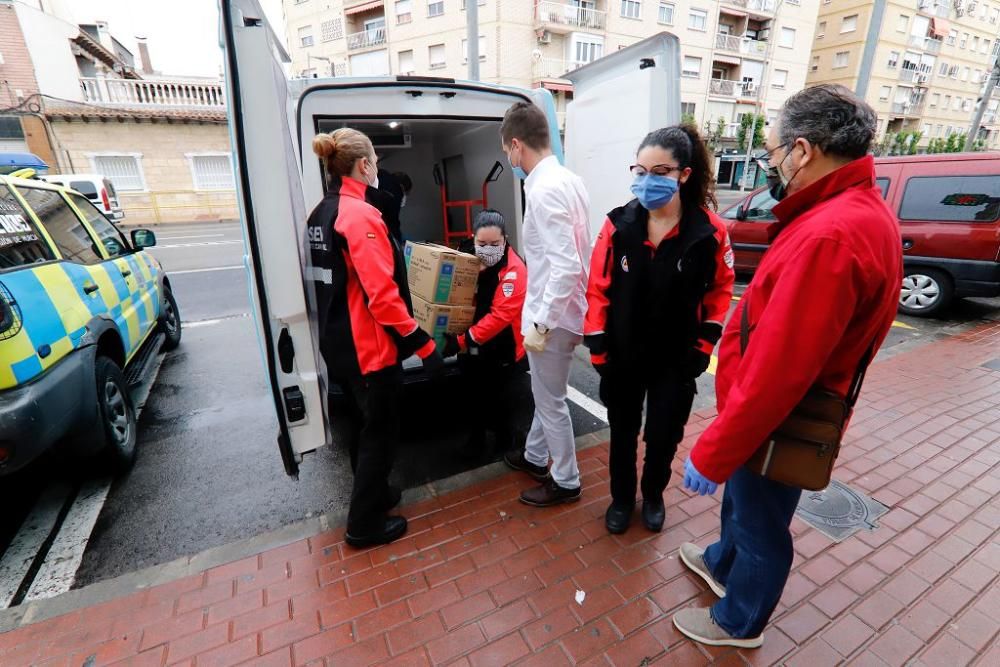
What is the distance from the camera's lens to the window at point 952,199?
17.8 ft

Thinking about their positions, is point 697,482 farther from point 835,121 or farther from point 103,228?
point 103,228

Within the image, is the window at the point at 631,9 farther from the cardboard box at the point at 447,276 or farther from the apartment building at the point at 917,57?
the cardboard box at the point at 447,276

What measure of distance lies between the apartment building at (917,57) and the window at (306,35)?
3611cm

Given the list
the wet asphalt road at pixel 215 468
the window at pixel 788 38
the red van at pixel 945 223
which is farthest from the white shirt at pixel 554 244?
the window at pixel 788 38

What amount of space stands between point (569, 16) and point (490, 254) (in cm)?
2863

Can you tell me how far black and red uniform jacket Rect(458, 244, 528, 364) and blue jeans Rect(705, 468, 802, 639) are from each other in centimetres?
146

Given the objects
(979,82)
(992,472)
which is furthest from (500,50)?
(979,82)

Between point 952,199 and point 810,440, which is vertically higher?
point 952,199

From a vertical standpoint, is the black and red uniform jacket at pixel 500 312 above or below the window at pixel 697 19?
below

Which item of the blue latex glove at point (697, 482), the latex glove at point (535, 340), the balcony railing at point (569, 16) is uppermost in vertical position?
the balcony railing at point (569, 16)

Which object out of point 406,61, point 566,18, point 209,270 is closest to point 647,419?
point 209,270

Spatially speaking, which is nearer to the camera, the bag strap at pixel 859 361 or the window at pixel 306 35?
the bag strap at pixel 859 361

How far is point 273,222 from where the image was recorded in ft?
6.33

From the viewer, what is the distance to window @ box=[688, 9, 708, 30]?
28.4 metres
